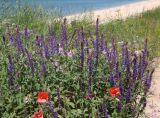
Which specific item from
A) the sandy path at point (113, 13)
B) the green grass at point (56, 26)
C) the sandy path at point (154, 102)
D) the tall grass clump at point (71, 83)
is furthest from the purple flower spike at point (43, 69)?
the sandy path at point (113, 13)

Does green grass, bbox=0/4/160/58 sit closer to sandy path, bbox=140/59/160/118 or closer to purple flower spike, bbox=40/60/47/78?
sandy path, bbox=140/59/160/118

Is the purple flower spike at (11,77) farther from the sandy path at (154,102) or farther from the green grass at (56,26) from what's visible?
the green grass at (56,26)

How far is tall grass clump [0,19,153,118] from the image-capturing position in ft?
13.8

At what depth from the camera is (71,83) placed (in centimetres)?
465

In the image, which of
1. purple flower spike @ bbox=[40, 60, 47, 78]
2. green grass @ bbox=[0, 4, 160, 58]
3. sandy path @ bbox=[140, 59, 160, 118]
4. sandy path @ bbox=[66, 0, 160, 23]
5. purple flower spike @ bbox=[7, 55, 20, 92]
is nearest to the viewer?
purple flower spike @ bbox=[7, 55, 20, 92]

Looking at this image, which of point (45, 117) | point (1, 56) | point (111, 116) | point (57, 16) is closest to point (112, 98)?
point (111, 116)

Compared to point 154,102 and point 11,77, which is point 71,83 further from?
point 154,102

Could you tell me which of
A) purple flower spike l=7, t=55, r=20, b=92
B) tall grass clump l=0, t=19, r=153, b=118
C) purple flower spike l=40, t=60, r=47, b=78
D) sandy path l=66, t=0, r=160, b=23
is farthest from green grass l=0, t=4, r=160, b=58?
purple flower spike l=7, t=55, r=20, b=92

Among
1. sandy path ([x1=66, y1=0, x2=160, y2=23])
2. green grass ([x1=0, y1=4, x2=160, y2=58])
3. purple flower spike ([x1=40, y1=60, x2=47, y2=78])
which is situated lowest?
sandy path ([x1=66, y1=0, x2=160, y2=23])

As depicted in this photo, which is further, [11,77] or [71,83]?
[71,83]

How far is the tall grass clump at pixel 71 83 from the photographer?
4.21m

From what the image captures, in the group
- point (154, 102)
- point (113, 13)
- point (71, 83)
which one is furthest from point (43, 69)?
point (113, 13)

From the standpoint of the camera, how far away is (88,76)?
4508mm

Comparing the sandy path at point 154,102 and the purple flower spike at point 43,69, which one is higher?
the purple flower spike at point 43,69
